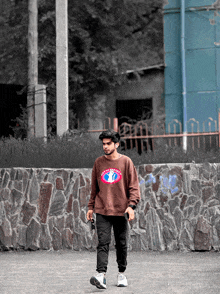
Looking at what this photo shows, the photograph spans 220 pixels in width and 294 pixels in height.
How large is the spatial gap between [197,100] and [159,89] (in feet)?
4.42

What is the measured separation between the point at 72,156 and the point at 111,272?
322 cm

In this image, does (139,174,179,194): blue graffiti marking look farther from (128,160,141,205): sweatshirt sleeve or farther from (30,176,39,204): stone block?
(128,160,141,205): sweatshirt sleeve

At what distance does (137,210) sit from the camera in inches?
369

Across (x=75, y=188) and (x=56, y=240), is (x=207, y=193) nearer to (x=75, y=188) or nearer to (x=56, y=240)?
(x=75, y=188)

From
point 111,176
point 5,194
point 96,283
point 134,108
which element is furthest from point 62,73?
point 134,108

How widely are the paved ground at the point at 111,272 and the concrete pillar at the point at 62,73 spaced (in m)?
3.24

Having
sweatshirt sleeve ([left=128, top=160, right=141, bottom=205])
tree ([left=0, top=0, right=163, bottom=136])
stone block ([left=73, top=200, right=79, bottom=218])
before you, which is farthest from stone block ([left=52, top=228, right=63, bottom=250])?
tree ([left=0, top=0, right=163, bottom=136])

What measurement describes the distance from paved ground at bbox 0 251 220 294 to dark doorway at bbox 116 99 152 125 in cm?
939

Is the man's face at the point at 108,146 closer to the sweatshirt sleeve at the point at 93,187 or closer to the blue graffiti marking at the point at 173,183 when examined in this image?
the sweatshirt sleeve at the point at 93,187

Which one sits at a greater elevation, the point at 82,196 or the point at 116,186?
the point at 116,186

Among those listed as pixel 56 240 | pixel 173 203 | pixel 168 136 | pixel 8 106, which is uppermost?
pixel 8 106

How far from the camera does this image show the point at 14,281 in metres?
6.41

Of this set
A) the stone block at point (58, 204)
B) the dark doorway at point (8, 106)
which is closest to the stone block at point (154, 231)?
the stone block at point (58, 204)

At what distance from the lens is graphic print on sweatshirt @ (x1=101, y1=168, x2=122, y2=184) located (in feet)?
19.2
